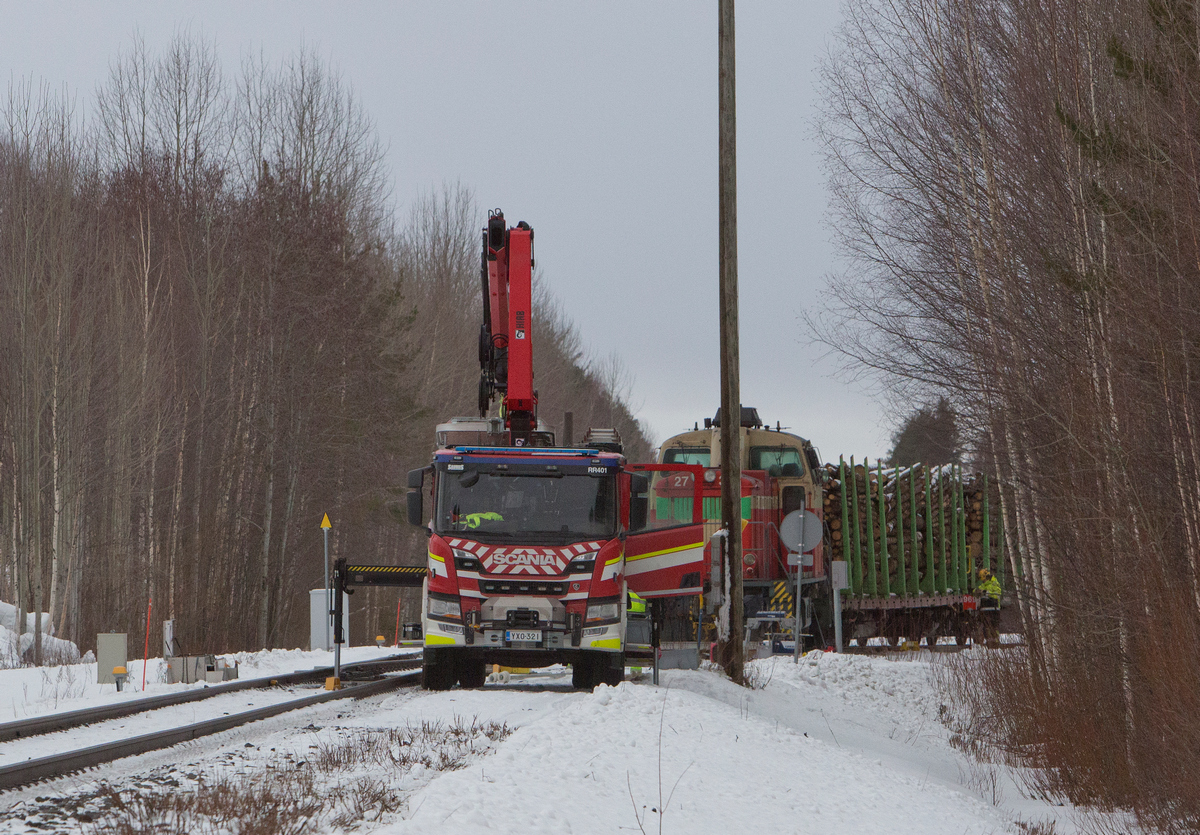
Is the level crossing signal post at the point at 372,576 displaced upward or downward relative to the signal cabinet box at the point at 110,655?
upward

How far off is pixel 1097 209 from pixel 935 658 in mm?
10919

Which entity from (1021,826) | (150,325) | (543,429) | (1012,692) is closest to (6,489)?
(150,325)

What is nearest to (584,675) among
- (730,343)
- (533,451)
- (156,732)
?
(533,451)

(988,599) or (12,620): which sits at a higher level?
(988,599)

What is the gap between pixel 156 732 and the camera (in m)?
10.5

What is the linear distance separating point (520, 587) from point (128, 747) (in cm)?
506

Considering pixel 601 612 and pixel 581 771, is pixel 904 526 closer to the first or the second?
pixel 601 612

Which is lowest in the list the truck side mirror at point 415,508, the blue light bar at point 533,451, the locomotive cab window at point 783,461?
the truck side mirror at point 415,508

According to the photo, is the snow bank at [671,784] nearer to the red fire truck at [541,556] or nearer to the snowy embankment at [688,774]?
the snowy embankment at [688,774]

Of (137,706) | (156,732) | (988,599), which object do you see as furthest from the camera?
(988,599)

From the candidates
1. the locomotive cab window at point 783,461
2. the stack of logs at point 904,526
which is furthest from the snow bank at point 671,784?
the stack of logs at point 904,526

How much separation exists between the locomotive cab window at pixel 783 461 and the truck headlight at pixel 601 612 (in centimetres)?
808

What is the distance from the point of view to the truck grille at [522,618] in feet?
45.1

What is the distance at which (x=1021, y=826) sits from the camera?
9.55 meters
